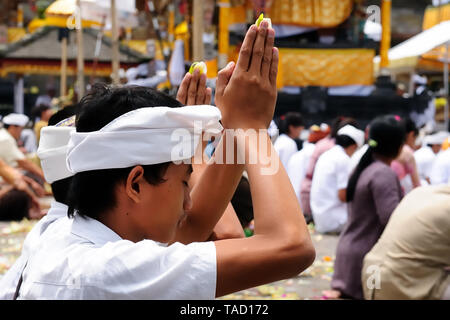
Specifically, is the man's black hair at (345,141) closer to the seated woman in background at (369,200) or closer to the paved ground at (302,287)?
the paved ground at (302,287)

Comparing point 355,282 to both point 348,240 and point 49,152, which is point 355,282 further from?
point 49,152

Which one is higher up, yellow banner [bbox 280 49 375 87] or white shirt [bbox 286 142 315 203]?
yellow banner [bbox 280 49 375 87]

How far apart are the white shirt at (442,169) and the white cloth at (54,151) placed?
644 centimetres

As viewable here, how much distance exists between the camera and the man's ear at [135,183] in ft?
5.12

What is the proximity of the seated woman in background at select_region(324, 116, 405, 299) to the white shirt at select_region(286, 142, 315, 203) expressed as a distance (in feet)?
12.8

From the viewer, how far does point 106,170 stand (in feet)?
→ 5.20

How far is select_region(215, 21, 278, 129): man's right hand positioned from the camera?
153cm

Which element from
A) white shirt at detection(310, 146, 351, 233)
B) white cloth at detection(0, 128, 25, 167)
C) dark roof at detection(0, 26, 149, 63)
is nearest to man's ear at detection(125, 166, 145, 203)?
white shirt at detection(310, 146, 351, 233)

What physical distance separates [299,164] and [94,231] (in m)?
8.06

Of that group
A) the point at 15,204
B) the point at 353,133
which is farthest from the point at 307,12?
the point at 15,204

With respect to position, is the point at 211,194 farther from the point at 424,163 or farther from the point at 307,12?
the point at 307,12

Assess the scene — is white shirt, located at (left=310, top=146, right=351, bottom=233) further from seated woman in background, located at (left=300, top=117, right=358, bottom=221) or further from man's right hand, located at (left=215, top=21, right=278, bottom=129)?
man's right hand, located at (left=215, top=21, right=278, bottom=129)
